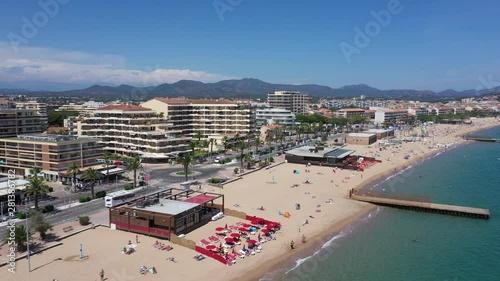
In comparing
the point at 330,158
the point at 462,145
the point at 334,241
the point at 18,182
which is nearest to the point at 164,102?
the point at 330,158

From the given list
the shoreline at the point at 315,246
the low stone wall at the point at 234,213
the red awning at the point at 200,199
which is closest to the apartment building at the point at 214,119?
the shoreline at the point at 315,246

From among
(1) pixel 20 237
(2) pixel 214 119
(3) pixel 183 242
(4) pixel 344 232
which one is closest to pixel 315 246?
(4) pixel 344 232

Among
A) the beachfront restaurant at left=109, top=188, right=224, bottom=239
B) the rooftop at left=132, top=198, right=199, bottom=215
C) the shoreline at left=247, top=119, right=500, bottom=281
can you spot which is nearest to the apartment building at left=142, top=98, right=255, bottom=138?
the shoreline at left=247, top=119, right=500, bottom=281

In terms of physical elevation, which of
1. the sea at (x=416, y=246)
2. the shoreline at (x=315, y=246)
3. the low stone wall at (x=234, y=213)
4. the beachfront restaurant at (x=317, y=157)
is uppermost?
the beachfront restaurant at (x=317, y=157)

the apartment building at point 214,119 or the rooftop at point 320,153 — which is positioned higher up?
the apartment building at point 214,119

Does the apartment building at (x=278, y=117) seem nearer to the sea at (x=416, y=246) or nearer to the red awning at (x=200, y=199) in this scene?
the sea at (x=416, y=246)

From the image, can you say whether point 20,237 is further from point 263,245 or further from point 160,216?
point 263,245
